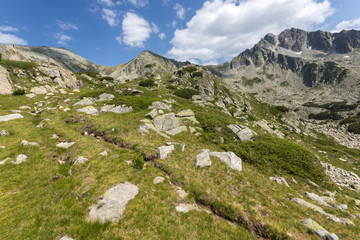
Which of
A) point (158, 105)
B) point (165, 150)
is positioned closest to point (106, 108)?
point (158, 105)

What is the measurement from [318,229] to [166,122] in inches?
890

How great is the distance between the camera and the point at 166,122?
26672mm

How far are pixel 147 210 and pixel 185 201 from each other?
3.21 m

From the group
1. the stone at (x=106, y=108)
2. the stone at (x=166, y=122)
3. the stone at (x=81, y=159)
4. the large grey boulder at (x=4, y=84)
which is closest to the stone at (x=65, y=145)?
the stone at (x=81, y=159)

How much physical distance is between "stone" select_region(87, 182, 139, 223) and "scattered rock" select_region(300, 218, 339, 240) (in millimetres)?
12996

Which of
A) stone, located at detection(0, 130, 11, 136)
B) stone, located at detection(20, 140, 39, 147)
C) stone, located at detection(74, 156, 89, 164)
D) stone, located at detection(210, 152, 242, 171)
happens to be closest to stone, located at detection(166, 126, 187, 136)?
stone, located at detection(210, 152, 242, 171)

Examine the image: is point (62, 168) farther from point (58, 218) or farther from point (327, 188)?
point (327, 188)

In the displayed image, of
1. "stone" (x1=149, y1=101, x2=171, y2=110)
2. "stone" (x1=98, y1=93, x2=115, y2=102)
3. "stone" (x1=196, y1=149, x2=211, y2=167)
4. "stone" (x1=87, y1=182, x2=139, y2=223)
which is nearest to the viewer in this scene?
"stone" (x1=87, y1=182, x2=139, y2=223)

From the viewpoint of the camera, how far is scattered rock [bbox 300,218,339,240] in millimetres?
8914

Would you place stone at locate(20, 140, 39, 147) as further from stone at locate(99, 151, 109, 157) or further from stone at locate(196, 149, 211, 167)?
stone at locate(196, 149, 211, 167)

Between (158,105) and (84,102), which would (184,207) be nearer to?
(158,105)

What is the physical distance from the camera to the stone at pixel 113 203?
27.3 ft

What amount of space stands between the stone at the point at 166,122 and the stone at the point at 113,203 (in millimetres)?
15481

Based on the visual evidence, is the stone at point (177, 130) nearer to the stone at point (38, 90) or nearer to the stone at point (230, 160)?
the stone at point (230, 160)
